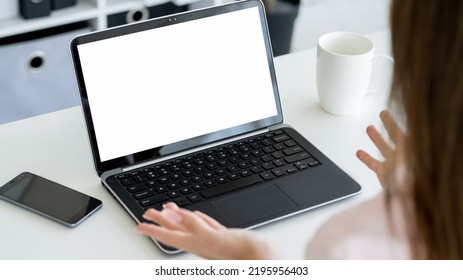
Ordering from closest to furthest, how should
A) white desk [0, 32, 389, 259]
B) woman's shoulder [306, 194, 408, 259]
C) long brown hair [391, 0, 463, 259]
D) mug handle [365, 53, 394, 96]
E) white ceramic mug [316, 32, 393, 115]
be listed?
long brown hair [391, 0, 463, 259]
woman's shoulder [306, 194, 408, 259]
white desk [0, 32, 389, 259]
white ceramic mug [316, 32, 393, 115]
mug handle [365, 53, 394, 96]

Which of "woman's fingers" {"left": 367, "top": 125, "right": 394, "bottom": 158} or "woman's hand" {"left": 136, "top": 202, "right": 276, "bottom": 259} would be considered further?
"woman's fingers" {"left": 367, "top": 125, "right": 394, "bottom": 158}

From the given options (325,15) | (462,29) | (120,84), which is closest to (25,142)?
(120,84)

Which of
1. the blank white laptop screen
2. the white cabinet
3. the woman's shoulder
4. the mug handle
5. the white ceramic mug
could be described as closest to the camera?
the woman's shoulder

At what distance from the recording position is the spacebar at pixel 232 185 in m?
1.02

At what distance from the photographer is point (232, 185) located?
1036 mm

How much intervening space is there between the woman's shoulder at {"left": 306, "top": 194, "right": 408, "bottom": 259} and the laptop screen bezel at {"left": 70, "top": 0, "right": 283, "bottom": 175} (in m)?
0.33

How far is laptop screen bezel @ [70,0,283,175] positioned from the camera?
103 centimetres

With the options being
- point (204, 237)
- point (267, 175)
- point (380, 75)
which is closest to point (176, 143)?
point (267, 175)

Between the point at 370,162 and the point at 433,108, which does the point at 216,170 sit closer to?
the point at 370,162

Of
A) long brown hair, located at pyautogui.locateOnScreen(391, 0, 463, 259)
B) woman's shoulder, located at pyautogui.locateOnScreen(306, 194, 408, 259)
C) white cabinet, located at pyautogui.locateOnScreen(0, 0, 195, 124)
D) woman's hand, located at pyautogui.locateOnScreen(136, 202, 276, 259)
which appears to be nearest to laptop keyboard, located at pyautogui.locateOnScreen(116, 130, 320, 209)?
woman's hand, located at pyautogui.locateOnScreen(136, 202, 276, 259)

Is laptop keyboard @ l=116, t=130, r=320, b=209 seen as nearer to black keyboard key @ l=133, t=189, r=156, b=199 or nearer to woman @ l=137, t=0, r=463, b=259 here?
black keyboard key @ l=133, t=189, r=156, b=199

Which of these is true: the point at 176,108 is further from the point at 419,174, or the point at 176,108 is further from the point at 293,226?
the point at 419,174

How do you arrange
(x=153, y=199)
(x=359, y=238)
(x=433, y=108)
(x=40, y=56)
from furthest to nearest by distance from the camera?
(x=40, y=56) < (x=153, y=199) < (x=359, y=238) < (x=433, y=108)

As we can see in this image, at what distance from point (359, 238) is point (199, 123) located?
37 cm
